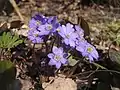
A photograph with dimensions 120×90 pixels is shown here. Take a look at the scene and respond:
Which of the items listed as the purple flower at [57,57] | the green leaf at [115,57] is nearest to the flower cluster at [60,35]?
the purple flower at [57,57]

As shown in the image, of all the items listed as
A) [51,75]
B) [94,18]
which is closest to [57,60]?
[51,75]

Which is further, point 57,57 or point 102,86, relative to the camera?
point 102,86

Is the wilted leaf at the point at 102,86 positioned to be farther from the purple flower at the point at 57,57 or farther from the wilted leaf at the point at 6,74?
the wilted leaf at the point at 6,74

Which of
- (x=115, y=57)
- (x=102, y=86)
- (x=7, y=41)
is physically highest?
(x=7, y=41)

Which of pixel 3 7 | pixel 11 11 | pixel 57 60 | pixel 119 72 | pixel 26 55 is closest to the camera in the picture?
pixel 57 60

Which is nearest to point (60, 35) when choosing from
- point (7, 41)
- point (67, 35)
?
point (67, 35)

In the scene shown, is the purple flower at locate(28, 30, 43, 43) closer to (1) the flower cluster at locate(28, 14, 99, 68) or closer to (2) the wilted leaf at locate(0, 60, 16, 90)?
(1) the flower cluster at locate(28, 14, 99, 68)

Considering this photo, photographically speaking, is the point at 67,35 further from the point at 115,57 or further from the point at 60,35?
the point at 115,57

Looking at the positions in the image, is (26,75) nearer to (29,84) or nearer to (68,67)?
(29,84)

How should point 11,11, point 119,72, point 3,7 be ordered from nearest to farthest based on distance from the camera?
point 119,72
point 3,7
point 11,11
